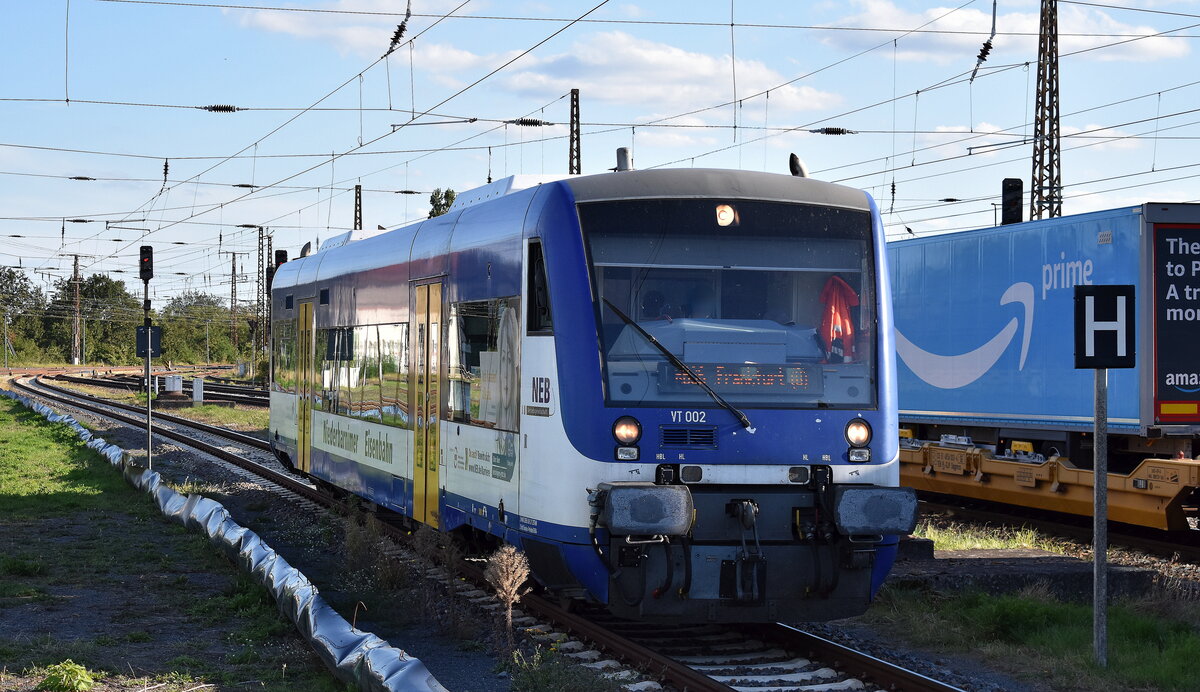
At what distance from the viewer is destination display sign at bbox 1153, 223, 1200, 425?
14.2 metres

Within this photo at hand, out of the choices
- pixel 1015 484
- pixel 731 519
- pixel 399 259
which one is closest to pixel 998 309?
→ pixel 1015 484

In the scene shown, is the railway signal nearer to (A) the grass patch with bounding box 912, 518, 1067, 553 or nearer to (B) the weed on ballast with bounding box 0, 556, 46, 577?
(B) the weed on ballast with bounding box 0, 556, 46, 577

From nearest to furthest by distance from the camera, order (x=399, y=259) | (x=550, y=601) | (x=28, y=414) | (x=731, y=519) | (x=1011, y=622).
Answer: (x=731, y=519) → (x=1011, y=622) → (x=550, y=601) → (x=399, y=259) → (x=28, y=414)

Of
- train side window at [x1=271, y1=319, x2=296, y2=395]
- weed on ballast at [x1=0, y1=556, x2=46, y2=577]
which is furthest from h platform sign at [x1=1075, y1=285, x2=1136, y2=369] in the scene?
train side window at [x1=271, y1=319, x2=296, y2=395]

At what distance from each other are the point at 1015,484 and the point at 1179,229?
13.1 ft

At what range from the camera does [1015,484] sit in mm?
16812

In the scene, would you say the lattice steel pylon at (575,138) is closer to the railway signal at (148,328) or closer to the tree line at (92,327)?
the railway signal at (148,328)

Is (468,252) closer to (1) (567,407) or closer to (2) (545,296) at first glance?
(2) (545,296)

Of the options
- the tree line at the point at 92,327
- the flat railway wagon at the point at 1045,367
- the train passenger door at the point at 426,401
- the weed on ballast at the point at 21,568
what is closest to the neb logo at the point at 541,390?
the train passenger door at the point at 426,401

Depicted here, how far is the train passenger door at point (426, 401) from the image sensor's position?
39.5ft

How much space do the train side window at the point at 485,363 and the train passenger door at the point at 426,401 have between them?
0.49 metres

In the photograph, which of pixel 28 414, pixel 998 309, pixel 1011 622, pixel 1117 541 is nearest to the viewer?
pixel 1011 622

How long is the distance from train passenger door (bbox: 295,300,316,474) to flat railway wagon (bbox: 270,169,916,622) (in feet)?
26.6

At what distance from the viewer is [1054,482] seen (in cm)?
1602
